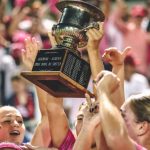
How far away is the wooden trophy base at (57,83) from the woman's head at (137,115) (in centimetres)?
42

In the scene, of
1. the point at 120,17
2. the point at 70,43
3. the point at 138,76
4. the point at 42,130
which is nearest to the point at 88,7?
the point at 70,43

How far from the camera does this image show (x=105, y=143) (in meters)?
4.09

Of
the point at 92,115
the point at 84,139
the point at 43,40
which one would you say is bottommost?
the point at 84,139

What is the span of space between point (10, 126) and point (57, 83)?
2.80 feet

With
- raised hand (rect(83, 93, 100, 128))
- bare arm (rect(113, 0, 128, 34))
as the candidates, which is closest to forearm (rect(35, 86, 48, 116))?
raised hand (rect(83, 93, 100, 128))

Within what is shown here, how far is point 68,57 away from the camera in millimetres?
4715

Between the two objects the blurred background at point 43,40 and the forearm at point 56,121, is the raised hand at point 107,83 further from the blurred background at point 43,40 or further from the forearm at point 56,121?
the blurred background at point 43,40

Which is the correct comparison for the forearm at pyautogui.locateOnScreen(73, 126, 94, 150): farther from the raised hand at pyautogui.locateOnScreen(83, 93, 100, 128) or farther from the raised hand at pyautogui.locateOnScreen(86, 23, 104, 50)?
the raised hand at pyautogui.locateOnScreen(86, 23, 104, 50)

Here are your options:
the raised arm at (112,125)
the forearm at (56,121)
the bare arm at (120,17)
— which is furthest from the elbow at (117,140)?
the bare arm at (120,17)

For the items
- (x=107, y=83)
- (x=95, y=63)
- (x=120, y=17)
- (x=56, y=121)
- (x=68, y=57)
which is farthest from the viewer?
(x=120, y=17)

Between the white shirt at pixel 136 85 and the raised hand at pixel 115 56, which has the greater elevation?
the raised hand at pixel 115 56

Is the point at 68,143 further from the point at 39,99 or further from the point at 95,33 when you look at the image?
the point at 95,33

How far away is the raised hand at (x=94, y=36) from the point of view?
16.0 ft

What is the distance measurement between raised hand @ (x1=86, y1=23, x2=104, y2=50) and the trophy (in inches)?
1.1
